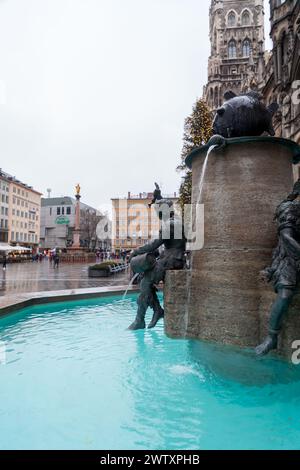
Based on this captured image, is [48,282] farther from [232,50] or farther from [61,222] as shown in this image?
[61,222]

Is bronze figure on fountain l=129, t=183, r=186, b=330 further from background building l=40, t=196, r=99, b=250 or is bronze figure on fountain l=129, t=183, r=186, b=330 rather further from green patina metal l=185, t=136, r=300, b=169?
background building l=40, t=196, r=99, b=250

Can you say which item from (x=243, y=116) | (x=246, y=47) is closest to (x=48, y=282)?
(x=243, y=116)

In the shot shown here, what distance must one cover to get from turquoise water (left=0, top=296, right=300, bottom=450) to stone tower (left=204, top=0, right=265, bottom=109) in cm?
7291

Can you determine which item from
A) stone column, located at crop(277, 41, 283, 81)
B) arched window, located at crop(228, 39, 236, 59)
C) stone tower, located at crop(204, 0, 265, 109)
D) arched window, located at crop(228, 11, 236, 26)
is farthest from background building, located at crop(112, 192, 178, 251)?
stone column, located at crop(277, 41, 283, 81)

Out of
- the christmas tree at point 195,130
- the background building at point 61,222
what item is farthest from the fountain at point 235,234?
the background building at point 61,222

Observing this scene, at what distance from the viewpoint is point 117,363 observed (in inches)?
186

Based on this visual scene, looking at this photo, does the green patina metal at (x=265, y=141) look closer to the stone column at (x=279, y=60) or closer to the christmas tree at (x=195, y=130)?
the christmas tree at (x=195, y=130)

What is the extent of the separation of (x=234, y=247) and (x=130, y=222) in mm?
88935

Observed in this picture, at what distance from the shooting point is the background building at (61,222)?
96.9m

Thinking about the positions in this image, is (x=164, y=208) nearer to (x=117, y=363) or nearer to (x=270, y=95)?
(x=117, y=363)

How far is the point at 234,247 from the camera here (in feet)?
16.5

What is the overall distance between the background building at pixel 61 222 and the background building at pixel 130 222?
6.56m

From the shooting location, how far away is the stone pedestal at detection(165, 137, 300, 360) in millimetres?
4832
